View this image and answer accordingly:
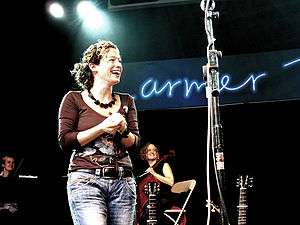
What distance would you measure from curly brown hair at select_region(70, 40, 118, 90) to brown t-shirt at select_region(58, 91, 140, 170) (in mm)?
142

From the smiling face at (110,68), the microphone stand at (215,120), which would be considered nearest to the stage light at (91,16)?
the smiling face at (110,68)

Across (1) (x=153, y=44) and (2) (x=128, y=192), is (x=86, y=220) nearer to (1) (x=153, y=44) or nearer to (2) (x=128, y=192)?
(2) (x=128, y=192)

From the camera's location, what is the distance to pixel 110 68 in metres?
2.55

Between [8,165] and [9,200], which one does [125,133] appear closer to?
[9,200]

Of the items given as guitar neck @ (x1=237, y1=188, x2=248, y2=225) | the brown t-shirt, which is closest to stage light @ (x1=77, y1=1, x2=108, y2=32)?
guitar neck @ (x1=237, y1=188, x2=248, y2=225)

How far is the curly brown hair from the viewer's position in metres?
2.61

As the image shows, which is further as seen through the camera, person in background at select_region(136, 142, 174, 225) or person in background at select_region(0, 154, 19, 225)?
person in background at select_region(136, 142, 174, 225)

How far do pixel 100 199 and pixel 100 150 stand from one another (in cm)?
25

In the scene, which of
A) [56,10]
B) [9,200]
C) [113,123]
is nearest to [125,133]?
[113,123]

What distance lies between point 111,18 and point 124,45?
0.49m

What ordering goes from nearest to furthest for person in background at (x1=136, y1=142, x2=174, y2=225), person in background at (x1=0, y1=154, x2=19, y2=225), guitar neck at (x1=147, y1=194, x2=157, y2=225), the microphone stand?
the microphone stand, guitar neck at (x1=147, y1=194, x2=157, y2=225), person in background at (x1=0, y1=154, x2=19, y2=225), person in background at (x1=136, y1=142, x2=174, y2=225)

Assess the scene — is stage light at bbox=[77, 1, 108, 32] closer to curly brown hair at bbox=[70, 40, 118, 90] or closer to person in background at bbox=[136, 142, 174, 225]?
person in background at bbox=[136, 142, 174, 225]

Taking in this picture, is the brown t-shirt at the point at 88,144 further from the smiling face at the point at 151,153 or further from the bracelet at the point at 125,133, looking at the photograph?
the smiling face at the point at 151,153

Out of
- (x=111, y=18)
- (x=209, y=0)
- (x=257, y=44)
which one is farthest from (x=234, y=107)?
(x=209, y=0)
